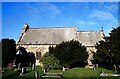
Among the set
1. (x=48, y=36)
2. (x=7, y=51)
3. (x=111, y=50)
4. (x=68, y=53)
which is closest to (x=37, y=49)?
(x=48, y=36)

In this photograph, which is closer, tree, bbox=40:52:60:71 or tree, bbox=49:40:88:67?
tree, bbox=40:52:60:71

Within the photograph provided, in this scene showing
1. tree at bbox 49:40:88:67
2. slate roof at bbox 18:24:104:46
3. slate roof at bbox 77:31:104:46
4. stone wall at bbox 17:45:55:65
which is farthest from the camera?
stone wall at bbox 17:45:55:65

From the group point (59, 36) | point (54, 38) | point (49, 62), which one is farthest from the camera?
point (59, 36)

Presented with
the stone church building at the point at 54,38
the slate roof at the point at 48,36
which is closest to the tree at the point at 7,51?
the stone church building at the point at 54,38

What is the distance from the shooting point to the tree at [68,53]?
168ft

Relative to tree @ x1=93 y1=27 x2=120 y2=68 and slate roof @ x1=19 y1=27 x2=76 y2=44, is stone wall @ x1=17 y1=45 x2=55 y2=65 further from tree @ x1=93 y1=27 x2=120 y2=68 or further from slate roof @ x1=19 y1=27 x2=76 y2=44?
tree @ x1=93 y1=27 x2=120 y2=68

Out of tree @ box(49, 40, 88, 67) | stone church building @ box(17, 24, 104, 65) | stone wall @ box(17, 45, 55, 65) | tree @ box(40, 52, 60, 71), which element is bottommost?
tree @ box(40, 52, 60, 71)

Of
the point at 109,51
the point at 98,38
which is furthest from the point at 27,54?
the point at 109,51

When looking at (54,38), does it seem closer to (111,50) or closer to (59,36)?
(59,36)

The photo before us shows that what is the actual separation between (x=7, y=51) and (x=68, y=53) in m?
12.9

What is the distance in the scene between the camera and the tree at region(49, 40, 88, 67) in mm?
51188

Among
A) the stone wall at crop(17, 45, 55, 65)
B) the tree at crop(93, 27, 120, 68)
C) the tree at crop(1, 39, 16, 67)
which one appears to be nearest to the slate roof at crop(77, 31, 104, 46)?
the stone wall at crop(17, 45, 55, 65)

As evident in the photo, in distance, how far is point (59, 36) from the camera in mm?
65375

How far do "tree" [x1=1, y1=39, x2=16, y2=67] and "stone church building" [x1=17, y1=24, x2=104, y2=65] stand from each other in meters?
9.55
